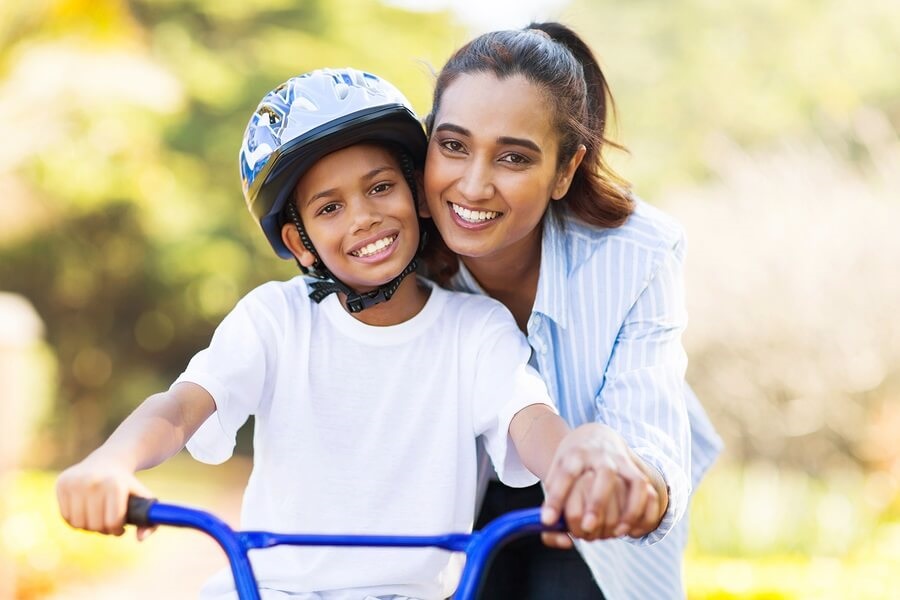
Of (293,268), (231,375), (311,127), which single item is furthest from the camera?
(293,268)

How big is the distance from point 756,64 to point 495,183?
15450 mm

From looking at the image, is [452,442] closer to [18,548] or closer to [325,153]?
[325,153]

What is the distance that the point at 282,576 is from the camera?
257 cm

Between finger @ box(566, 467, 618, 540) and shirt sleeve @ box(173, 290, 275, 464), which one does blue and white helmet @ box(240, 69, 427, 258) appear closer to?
shirt sleeve @ box(173, 290, 275, 464)

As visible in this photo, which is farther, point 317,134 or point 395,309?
point 395,309

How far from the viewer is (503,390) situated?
2621mm

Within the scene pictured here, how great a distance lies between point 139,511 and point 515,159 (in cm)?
131

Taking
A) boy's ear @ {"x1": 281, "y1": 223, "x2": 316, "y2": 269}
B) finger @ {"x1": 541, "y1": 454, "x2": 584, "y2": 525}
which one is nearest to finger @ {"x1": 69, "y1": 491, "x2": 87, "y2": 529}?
finger @ {"x1": 541, "y1": 454, "x2": 584, "y2": 525}

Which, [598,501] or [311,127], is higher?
[311,127]

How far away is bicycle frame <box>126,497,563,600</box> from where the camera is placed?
203 cm

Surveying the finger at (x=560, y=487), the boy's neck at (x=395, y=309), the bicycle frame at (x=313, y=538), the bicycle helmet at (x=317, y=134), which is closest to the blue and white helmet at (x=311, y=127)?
the bicycle helmet at (x=317, y=134)

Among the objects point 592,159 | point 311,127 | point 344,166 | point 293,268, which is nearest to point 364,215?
point 344,166

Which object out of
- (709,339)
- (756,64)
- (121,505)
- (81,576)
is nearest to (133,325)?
(81,576)

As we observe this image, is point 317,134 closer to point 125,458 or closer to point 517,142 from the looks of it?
point 517,142
